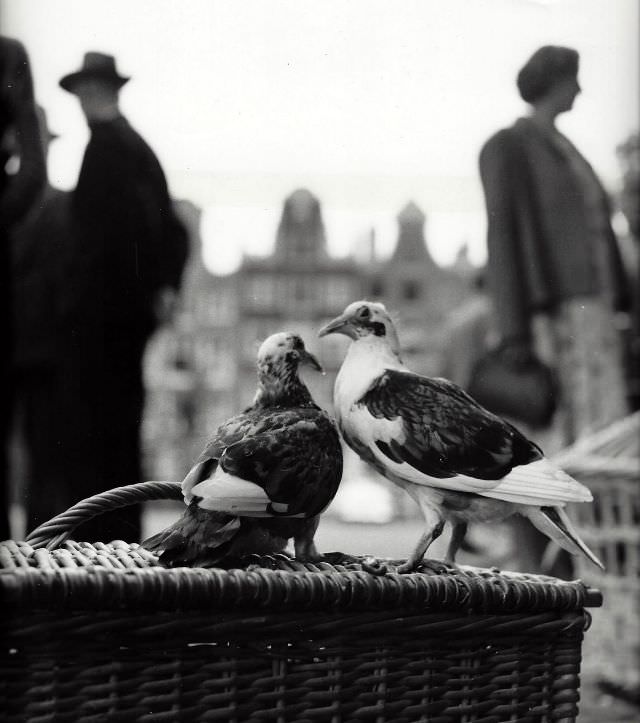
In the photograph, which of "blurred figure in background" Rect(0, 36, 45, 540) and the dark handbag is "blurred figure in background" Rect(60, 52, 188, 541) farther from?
the dark handbag

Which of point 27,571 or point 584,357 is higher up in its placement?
point 584,357

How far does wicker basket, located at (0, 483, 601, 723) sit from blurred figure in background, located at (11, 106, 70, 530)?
0.17 metres

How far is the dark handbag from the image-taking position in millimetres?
1235

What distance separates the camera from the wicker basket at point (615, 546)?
1.40 meters

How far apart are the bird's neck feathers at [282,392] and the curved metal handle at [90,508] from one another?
0.12m

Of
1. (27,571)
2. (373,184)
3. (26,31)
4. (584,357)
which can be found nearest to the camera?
(27,571)

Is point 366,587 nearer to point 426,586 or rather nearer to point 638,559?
point 426,586

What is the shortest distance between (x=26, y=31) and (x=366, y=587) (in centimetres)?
58

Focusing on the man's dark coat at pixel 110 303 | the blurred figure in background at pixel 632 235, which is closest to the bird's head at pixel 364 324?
the man's dark coat at pixel 110 303

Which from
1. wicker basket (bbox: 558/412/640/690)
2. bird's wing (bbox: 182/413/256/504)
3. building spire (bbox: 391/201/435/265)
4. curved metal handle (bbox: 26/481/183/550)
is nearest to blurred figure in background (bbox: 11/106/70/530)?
curved metal handle (bbox: 26/481/183/550)

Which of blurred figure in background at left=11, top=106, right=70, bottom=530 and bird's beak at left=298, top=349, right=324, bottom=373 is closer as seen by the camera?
bird's beak at left=298, top=349, right=324, bottom=373

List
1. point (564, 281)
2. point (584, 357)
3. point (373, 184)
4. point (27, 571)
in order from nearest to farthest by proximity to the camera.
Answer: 1. point (27, 571)
2. point (373, 184)
3. point (564, 281)
4. point (584, 357)

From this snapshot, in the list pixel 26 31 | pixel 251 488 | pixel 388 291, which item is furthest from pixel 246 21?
pixel 251 488

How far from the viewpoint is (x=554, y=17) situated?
1088 mm
